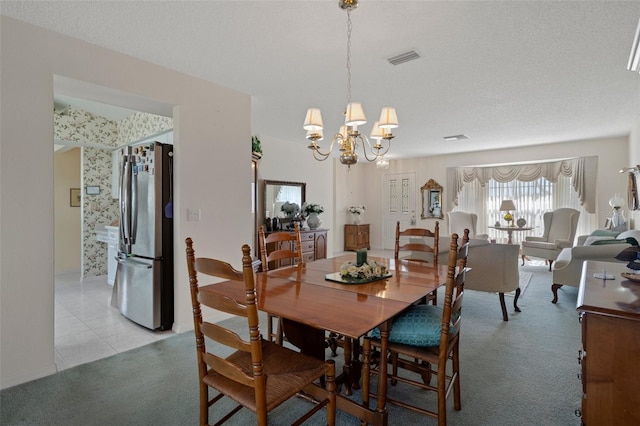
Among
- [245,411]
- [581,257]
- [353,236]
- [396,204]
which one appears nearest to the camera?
[245,411]

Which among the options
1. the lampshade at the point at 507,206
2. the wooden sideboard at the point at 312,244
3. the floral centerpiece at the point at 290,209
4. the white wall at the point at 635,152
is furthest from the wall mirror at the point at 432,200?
the floral centerpiece at the point at 290,209

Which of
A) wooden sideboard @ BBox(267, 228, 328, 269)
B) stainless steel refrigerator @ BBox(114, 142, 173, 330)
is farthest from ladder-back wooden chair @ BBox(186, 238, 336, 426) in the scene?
wooden sideboard @ BBox(267, 228, 328, 269)

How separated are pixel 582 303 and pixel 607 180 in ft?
21.2

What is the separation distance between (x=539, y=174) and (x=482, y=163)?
1.13m

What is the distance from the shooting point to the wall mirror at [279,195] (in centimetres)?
586

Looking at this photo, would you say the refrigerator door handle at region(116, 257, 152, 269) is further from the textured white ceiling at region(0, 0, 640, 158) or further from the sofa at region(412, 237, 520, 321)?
the sofa at region(412, 237, 520, 321)

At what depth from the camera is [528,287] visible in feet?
15.8

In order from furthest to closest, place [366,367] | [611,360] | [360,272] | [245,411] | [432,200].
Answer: [432,200]
[360,272]
[245,411]
[366,367]
[611,360]

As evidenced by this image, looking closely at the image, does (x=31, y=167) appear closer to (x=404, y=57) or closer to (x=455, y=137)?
(x=404, y=57)

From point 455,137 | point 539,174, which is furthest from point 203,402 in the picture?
point 539,174

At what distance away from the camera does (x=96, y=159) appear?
5.55 meters

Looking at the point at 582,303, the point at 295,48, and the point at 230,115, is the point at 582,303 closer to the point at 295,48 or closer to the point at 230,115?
the point at 295,48

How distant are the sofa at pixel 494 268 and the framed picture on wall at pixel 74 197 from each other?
6674mm

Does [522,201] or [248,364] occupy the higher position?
[522,201]
